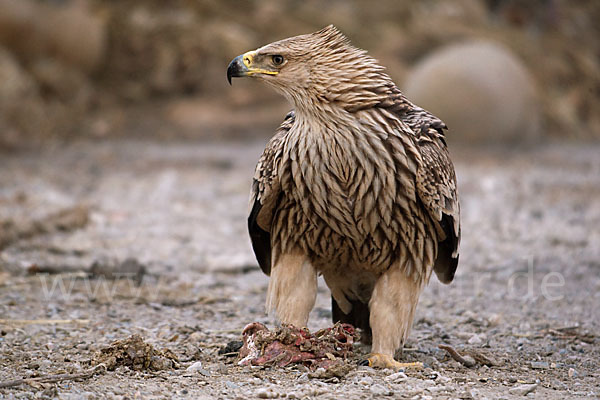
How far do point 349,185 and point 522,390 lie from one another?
3.97ft

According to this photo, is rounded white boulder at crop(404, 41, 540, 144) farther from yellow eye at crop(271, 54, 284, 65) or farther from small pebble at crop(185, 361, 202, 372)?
small pebble at crop(185, 361, 202, 372)

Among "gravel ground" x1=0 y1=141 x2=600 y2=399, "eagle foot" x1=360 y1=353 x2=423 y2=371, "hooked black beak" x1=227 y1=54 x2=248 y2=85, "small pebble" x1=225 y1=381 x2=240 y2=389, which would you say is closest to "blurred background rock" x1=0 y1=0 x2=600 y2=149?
"gravel ground" x1=0 y1=141 x2=600 y2=399

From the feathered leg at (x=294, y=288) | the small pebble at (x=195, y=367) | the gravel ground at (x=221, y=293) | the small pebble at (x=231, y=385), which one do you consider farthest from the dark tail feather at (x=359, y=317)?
the small pebble at (x=231, y=385)

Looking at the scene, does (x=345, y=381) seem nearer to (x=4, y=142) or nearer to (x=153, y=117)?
(x=4, y=142)

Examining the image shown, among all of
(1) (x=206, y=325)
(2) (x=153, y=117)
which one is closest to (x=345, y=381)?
(1) (x=206, y=325)

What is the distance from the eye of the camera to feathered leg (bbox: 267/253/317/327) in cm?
396

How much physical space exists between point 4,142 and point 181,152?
299 cm

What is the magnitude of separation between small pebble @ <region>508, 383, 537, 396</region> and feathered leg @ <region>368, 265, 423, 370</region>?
660mm

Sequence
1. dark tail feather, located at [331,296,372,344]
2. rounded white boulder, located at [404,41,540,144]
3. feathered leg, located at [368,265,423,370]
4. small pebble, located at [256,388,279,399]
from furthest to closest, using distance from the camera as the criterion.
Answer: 1. rounded white boulder, located at [404,41,540,144]
2. dark tail feather, located at [331,296,372,344]
3. feathered leg, located at [368,265,423,370]
4. small pebble, located at [256,388,279,399]

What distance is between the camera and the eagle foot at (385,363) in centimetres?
378

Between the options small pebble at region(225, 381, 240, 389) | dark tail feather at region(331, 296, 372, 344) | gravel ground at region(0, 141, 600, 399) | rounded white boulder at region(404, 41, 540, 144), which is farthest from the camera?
rounded white boulder at region(404, 41, 540, 144)

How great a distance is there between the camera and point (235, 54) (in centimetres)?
1717

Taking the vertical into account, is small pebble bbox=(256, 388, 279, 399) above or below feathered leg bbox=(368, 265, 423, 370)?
below

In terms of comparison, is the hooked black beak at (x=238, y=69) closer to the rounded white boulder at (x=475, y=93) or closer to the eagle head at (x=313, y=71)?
the eagle head at (x=313, y=71)
